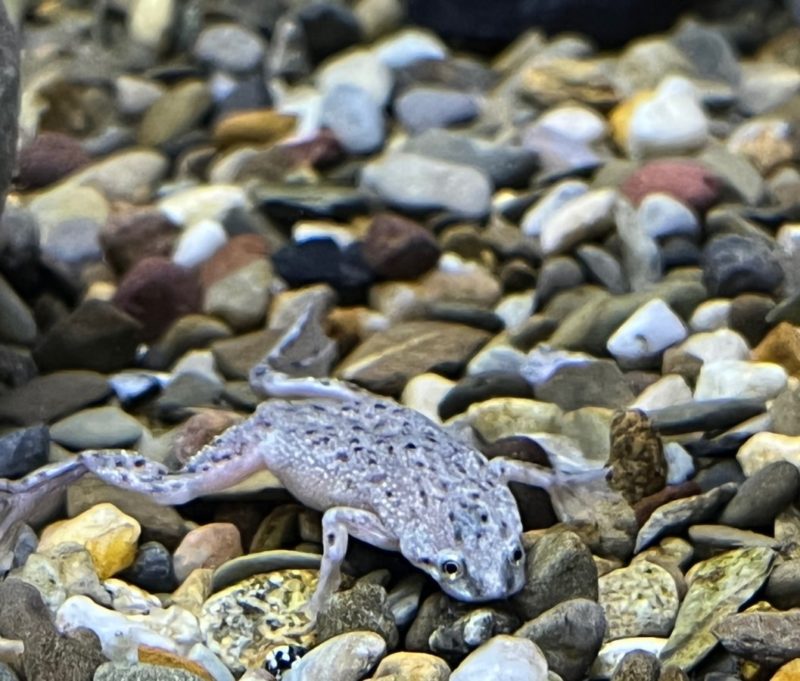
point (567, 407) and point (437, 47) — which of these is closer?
point (567, 407)

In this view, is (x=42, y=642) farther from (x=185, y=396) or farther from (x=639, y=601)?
(x=185, y=396)

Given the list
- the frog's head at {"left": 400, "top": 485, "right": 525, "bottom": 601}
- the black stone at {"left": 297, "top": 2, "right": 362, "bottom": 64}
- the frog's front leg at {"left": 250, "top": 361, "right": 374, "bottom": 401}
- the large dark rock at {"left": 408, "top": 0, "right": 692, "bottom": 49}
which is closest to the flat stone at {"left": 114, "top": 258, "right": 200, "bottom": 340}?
the frog's front leg at {"left": 250, "top": 361, "right": 374, "bottom": 401}

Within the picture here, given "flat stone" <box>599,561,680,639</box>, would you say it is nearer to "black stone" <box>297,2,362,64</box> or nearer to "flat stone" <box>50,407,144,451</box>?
"flat stone" <box>50,407,144,451</box>

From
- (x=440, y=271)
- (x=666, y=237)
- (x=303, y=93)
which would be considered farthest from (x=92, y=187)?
(x=666, y=237)

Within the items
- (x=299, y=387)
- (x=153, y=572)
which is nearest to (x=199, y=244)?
(x=299, y=387)

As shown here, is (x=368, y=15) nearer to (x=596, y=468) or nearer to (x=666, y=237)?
(x=666, y=237)

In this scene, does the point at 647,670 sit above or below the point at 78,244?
above

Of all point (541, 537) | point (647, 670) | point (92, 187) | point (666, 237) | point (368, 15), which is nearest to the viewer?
point (647, 670)

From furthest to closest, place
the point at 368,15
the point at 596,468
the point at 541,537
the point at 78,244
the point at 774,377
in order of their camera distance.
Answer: the point at 368,15
the point at 78,244
the point at 774,377
the point at 596,468
the point at 541,537
